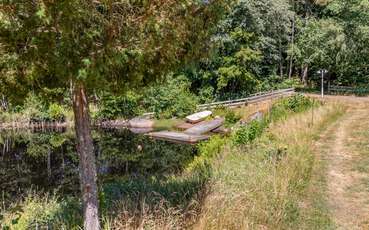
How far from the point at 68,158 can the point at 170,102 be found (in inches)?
556

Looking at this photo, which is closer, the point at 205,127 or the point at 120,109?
the point at 205,127

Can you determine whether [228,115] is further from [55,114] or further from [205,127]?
[55,114]

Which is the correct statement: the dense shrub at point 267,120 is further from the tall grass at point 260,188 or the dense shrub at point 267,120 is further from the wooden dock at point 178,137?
the wooden dock at point 178,137

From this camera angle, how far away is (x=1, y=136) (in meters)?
30.5

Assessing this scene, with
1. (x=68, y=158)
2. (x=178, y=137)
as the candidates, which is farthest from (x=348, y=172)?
(x=178, y=137)

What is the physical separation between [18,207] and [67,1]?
20.9 ft

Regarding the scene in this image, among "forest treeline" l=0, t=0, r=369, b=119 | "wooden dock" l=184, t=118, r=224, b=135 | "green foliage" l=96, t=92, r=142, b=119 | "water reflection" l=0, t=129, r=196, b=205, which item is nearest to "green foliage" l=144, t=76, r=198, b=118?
"forest treeline" l=0, t=0, r=369, b=119

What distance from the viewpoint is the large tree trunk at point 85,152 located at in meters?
5.47

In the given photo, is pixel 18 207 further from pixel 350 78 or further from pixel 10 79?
pixel 350 78

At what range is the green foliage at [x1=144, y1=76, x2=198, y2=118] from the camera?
1310 inches

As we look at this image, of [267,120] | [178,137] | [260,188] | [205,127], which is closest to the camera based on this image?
[260,188]

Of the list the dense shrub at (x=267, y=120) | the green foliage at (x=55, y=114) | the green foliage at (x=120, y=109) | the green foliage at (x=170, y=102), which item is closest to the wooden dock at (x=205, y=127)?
the green foliage at (x=170, y=102)

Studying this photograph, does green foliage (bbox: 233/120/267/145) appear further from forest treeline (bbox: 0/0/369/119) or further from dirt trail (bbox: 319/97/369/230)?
forest treeline (bbox: 0/0/369/119)

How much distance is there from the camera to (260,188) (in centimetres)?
870
